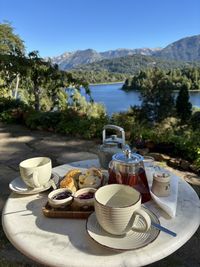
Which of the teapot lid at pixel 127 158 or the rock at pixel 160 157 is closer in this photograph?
the teapot lid at pixel 127 158

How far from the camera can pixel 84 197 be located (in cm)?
100

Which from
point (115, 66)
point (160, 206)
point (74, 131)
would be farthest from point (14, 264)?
point (115, 66)

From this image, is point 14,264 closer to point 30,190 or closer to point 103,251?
point 30,190

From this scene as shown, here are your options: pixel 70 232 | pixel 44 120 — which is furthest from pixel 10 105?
pixel 70 232

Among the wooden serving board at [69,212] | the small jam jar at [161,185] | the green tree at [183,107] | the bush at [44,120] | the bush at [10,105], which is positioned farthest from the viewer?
the green tree at [183,107]

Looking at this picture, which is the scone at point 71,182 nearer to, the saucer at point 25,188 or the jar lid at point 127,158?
the saucer at point 25,188

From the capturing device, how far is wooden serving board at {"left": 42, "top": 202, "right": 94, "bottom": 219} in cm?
95

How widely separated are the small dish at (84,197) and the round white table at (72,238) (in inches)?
2.7

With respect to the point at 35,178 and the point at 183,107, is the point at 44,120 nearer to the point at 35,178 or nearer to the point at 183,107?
the point at 35,178

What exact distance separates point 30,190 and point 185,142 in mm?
2729

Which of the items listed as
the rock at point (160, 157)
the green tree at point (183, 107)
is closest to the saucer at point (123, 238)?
the rock at point (160, 157)

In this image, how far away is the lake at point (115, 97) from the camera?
2792 cm

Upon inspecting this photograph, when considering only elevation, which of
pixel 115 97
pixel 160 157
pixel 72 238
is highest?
pixel 72 238

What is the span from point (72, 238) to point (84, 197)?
7.5 inches
